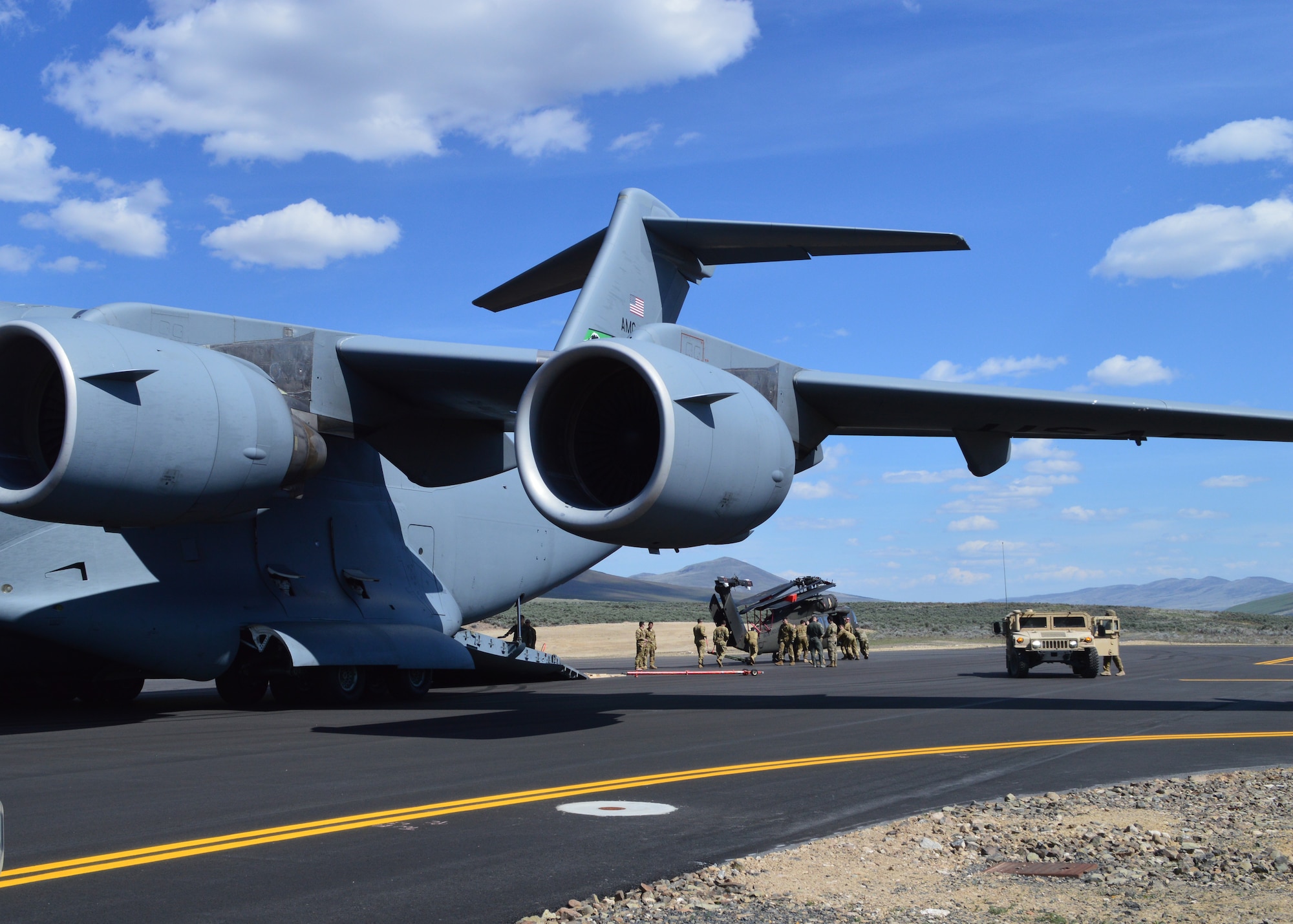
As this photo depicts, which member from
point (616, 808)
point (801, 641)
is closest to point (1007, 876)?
point (616, 808)

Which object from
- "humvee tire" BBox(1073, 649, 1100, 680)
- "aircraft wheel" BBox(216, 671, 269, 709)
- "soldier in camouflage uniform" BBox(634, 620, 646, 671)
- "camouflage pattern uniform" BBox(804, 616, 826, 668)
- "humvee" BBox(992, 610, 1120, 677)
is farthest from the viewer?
"camouflage pattern uniform" BBox(804, 616, 826, 668)

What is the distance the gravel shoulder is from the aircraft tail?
726 centimetres

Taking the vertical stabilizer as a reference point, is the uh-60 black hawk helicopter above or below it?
below

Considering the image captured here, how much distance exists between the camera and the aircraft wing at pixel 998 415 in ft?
39.6

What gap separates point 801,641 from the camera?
3166 centimetres

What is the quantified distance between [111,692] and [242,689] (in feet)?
6.98

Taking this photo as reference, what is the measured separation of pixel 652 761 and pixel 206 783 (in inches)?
Answer: 131

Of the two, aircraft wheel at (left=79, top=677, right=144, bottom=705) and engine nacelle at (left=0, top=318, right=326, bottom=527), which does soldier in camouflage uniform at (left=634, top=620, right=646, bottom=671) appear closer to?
aircraft wheel at (left=79, top=677, right=144, bottom=705)

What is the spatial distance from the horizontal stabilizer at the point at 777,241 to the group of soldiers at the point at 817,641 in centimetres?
1692

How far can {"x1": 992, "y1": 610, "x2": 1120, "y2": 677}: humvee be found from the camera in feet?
74.9

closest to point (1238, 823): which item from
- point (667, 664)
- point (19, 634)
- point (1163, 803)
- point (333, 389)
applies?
point (1163, 803)

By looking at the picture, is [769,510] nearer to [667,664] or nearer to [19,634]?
[19,634]

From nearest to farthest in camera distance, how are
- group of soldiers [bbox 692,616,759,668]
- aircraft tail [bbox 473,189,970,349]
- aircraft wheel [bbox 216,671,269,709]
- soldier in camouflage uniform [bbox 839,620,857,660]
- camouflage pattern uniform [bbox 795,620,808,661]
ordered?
1. aircraft tail [bbox 473,189,970,349]
2. aircraft wheel [bbox 216,671,269,709]
3. group of soldiers [bbox 692,616,759,668]
4. soldier in camouflage uniform [bbox 839,620,857,660]
5. camouflage pattern uniform [bbox 795,620,808,661]

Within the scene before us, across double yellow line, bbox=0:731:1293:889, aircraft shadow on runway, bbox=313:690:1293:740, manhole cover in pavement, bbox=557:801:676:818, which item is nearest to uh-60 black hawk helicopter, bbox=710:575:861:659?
aircraft shadow on runway, bbox=313:690:1293:740
